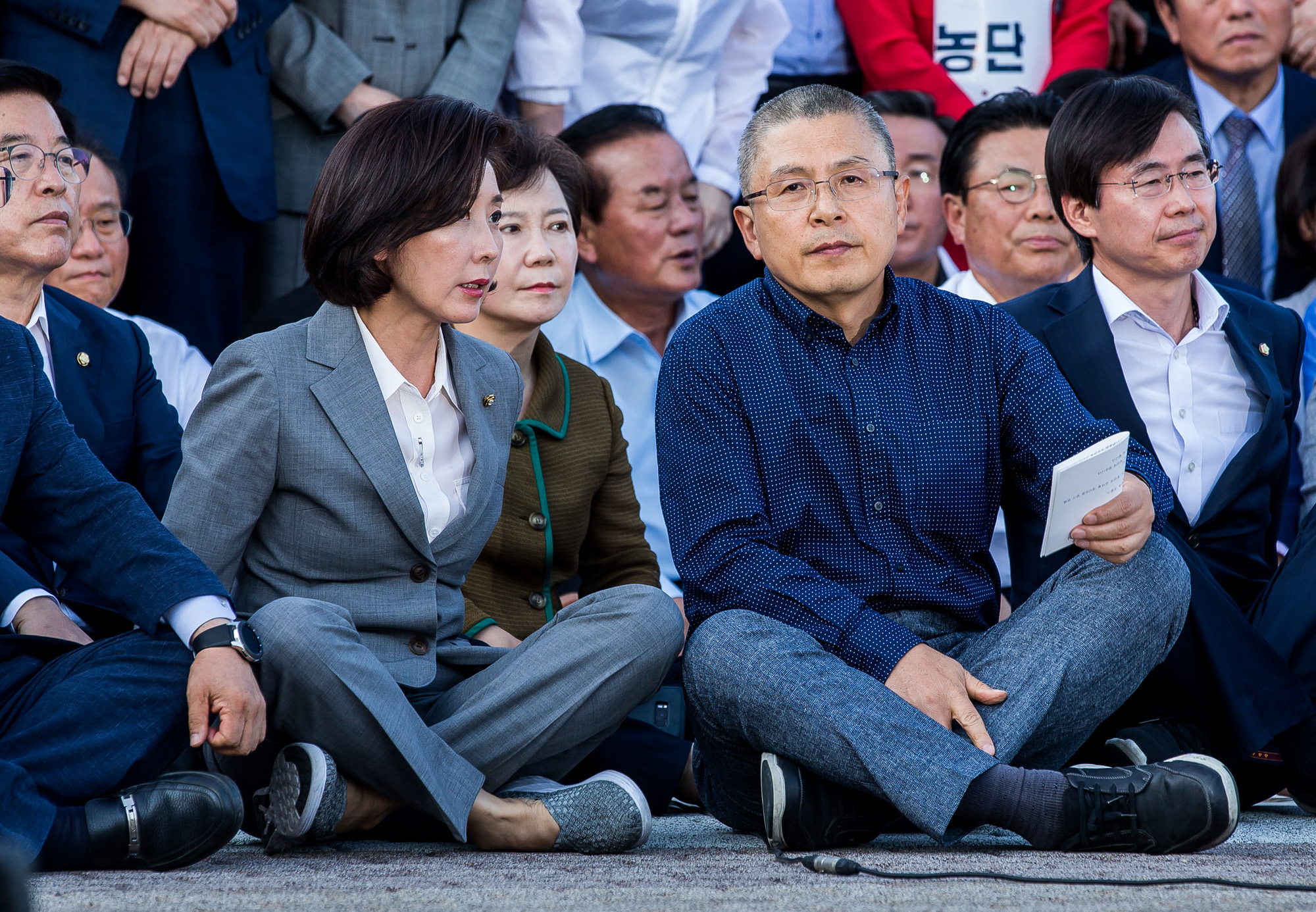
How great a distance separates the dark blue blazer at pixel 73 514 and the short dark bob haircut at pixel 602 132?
85.4 inches

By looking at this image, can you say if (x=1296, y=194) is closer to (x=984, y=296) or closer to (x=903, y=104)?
(x=984, y=296)

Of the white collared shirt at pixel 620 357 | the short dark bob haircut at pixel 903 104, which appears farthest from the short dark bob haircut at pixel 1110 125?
the short dark bob haircut at pixel 903 104

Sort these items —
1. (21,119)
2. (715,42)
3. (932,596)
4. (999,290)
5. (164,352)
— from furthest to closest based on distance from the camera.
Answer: (715,42) → (999,290) → (164,352) → (21,119) → (932,596)

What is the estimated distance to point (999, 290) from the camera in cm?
429

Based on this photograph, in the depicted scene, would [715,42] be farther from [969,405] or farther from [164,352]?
[969,405]

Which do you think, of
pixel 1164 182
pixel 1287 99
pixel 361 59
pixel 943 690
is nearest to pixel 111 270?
pixel 361 59

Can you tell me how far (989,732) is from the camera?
2.34m

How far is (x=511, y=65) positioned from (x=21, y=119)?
1919mm

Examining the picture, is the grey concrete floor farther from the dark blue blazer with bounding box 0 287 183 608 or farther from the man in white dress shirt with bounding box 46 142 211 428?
the man in white dress shirt with bounding box 46 142 211 428

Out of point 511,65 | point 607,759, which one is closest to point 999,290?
point 511,65

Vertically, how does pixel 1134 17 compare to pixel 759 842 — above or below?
above

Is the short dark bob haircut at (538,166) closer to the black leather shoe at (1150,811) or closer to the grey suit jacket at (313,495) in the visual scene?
the grey suit jacket at (313,495)

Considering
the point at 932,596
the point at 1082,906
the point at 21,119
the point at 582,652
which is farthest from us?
the point at 21,119

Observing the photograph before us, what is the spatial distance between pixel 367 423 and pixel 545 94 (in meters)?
2.26
